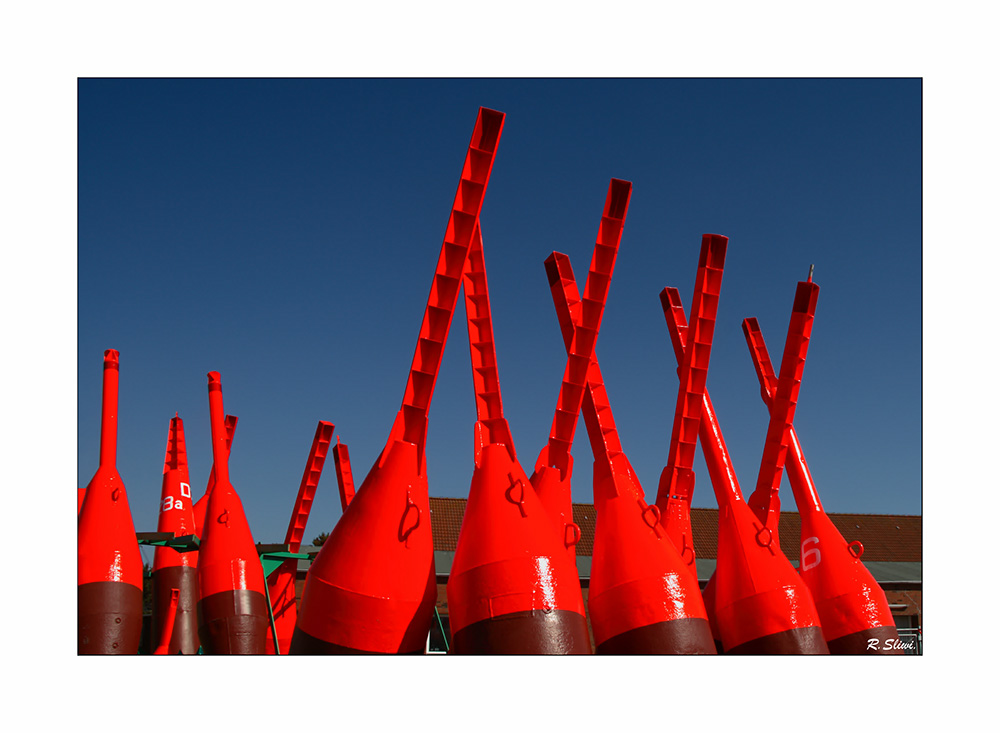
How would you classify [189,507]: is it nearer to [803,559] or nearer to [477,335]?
[477,335]

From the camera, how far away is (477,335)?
34.1 ft

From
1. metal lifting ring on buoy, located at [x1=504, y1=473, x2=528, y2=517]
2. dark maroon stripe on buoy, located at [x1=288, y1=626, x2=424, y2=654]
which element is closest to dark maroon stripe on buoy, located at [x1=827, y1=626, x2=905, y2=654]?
metal lifting ring on buoy, located at [x1=504, y1=473, x2=528, y2=517]

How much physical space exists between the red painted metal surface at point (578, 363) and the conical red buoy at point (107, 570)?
6425 millimetres

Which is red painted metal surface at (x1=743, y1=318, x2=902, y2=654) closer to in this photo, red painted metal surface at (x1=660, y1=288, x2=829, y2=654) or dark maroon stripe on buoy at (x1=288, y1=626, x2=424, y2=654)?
red painted metal surface at (x1=660, y1=288, x2=829, y2=654)

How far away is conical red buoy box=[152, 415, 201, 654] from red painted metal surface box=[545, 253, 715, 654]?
389 inches

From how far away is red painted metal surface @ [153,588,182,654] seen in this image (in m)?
16.1

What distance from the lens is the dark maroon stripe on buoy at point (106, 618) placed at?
38.8 feet

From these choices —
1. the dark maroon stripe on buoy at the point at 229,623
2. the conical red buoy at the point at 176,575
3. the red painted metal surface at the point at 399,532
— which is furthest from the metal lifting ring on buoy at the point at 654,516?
the conical red buoy at the point at 176,575

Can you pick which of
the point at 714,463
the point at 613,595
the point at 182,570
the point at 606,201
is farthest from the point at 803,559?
the point at 182,570

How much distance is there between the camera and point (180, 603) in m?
16.8

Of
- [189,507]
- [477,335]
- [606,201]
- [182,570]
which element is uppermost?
[606,201]

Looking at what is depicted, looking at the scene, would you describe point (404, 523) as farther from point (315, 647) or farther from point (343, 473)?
point (343, 473)

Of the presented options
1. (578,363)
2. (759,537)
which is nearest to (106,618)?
(578,363)

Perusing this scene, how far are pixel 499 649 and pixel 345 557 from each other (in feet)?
5.82
